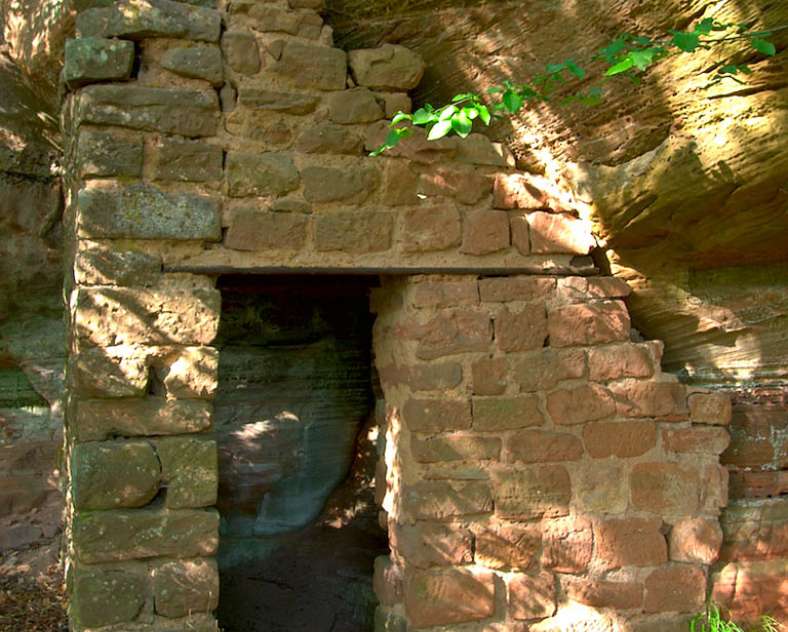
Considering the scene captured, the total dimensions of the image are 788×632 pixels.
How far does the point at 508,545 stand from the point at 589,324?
99cm

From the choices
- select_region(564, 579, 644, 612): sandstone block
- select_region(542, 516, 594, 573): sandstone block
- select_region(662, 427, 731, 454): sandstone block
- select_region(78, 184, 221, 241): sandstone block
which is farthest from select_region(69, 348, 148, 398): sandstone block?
select_region(662, 427, 731, 454): sandstone block

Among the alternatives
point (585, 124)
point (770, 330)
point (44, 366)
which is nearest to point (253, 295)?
point (44, 366)

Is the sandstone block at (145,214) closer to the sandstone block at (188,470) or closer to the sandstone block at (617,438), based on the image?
the sandstone block at (188,470)

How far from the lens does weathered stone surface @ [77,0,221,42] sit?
3.13 meters

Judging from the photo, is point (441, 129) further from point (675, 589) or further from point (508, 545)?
point (675, 589)

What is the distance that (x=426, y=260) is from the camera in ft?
11.1

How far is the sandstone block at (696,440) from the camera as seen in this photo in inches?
139

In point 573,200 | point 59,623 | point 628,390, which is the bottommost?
point 59,623

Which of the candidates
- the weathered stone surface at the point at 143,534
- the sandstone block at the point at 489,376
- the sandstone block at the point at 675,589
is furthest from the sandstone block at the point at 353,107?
the sandstone block at the point at 675,589

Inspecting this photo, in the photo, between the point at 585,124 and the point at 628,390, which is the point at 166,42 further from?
the point at 628,390

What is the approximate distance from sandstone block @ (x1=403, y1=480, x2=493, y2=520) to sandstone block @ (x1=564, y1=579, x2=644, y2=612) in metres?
0.50

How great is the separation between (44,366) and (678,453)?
3968 millimetres

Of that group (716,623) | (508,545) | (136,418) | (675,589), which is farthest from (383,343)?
(716,623)

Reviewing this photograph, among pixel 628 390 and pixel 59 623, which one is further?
pixel 59 623
